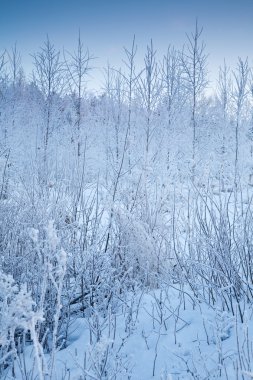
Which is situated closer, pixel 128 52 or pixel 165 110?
pixel 128 52

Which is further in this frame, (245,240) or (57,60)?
(57,60)

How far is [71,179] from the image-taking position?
3857mm

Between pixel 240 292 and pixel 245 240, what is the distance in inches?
16.7

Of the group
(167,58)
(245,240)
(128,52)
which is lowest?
(245,240)

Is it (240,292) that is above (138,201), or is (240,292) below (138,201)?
below

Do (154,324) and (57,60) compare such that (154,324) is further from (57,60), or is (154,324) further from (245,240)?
(57,60)

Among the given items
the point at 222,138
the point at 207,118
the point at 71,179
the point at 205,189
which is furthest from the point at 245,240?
the point at 207,118

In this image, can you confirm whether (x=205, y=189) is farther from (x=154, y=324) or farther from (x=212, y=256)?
(x=154, y=324)

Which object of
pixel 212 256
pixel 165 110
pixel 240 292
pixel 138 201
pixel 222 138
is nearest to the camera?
pixel 240 292

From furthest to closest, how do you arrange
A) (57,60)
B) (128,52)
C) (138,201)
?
(57,60) < (128,52) < (138,201)

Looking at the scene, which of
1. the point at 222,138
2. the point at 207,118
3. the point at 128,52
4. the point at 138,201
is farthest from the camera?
the point at 207,118

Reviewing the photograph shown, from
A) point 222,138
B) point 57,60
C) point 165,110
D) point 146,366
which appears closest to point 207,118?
point 222,138

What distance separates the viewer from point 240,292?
2459 mm

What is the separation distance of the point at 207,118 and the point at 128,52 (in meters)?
15.1
